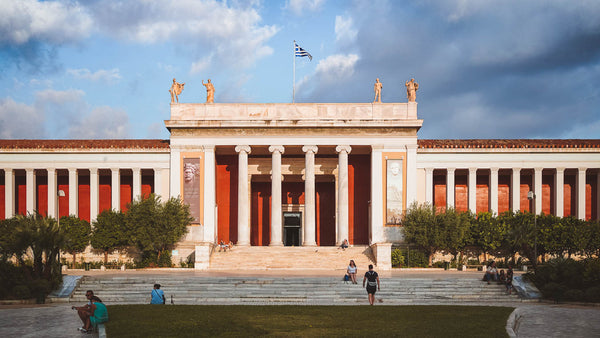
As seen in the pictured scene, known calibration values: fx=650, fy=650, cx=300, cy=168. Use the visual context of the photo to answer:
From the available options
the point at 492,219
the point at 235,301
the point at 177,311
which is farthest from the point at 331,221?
the point at 177,311

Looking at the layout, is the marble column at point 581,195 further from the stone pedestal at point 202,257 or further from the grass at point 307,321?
the grass at point 307,321

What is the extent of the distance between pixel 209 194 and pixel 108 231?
320 inches

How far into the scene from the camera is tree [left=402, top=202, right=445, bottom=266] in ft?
155

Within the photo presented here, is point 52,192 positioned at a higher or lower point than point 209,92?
lower

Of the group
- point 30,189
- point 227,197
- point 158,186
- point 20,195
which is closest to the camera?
point 158,186

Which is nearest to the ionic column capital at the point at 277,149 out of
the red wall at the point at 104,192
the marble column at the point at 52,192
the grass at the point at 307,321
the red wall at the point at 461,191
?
the red wall at the point at 104,192

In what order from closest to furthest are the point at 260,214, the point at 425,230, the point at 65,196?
the point at 425,230
the point at 65,196
the point at 260,214

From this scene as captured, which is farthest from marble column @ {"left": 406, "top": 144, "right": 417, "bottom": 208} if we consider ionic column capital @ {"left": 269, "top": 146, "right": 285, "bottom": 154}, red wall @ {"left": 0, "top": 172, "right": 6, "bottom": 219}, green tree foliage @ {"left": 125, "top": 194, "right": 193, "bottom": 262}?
red wall @ {"left": 0, "top": 172, "right": 6, "bottom": 219}

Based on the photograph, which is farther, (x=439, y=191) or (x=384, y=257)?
(x=439, y=191)

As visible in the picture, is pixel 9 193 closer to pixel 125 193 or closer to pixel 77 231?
pixel 77 231

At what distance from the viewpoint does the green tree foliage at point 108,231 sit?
48.6 meters

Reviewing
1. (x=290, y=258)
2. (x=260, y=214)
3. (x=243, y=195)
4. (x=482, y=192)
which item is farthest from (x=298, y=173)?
(x=482, y=192)

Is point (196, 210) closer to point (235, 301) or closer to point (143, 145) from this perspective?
point (143, 145)

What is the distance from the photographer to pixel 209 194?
51.4m
